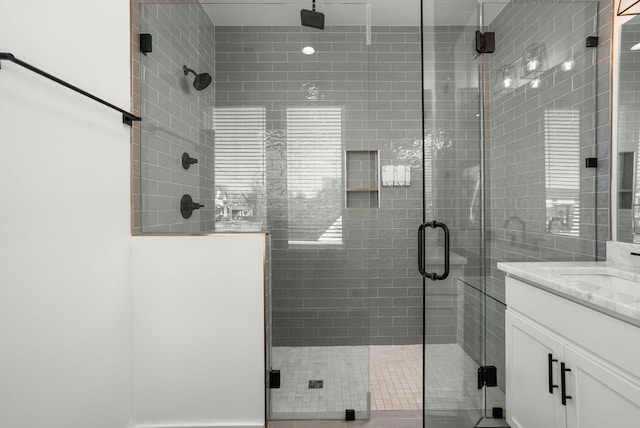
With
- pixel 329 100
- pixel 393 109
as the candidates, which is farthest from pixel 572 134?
pixel 393 109

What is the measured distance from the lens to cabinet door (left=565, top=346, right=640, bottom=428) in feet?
3.47

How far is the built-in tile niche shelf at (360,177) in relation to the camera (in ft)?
6.84

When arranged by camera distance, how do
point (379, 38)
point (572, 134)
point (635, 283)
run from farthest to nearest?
point (379, 38)
point (572, 134)
point (635, 283)

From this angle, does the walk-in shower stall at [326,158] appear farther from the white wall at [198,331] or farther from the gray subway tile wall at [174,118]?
the white wall at [198,331]

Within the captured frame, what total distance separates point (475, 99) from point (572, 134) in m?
0.61

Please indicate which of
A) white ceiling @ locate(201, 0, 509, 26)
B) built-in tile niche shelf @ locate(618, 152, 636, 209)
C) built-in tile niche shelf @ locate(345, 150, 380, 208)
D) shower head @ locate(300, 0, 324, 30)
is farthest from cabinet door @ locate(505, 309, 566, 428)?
shower head @ locate(300, 0, 324, 30)

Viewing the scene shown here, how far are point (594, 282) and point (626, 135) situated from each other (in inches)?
31.3

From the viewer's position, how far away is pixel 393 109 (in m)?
3.28

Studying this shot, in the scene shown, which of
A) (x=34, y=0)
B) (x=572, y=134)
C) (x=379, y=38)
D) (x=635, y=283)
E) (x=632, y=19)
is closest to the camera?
(x=34, y=0)

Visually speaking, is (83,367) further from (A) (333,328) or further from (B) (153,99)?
(B) (153,99)

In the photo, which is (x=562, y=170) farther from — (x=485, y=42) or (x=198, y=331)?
(x=198, y=331)

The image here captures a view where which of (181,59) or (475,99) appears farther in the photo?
(181,59)

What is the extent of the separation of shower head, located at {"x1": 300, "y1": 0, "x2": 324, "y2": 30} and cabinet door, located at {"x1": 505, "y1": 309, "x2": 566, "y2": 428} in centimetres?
185

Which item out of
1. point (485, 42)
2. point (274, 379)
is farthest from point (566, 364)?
point (485, 42)
